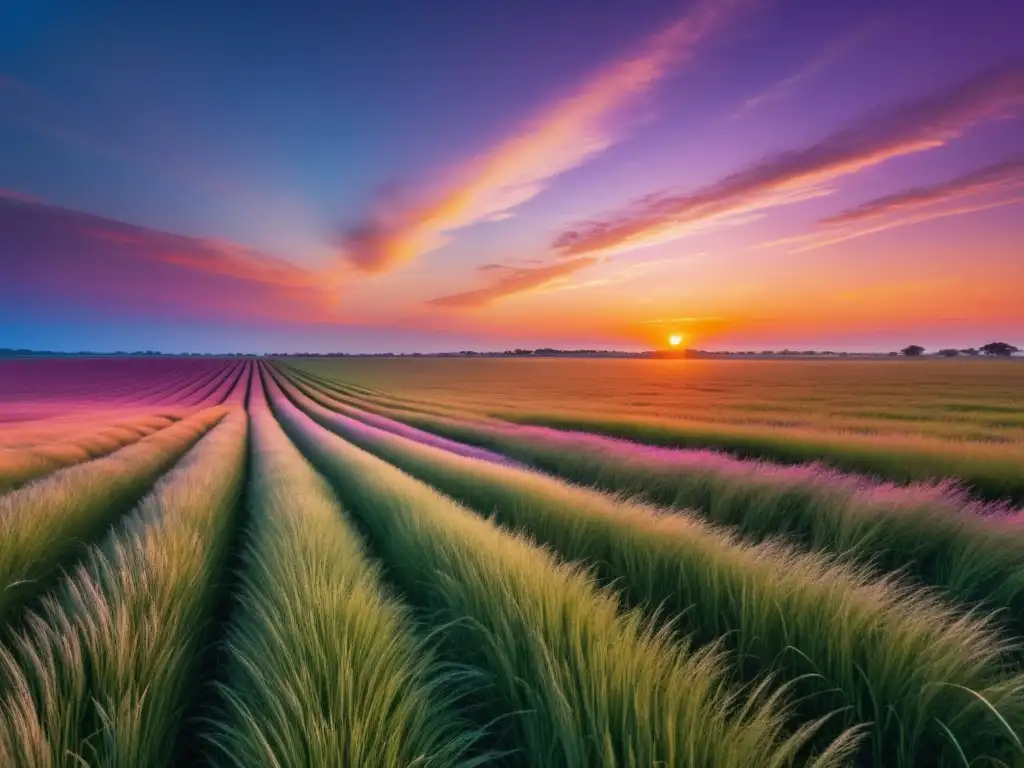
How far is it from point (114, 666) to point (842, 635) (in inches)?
128

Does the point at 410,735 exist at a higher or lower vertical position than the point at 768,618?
higher

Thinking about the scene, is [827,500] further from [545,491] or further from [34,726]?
[34,726]

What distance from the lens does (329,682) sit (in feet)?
5.86

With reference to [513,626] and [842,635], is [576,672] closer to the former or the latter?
[513,626]

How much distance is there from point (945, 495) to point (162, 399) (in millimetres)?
42843

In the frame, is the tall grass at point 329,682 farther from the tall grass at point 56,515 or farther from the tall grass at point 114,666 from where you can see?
the tall grass at point 56,515

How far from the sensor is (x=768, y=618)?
2654 mm

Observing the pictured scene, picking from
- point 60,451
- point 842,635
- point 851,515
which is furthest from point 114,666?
point 60,451

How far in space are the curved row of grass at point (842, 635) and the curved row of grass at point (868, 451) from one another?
17.7 ft

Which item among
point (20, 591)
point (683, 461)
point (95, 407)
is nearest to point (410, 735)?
point (20, 591)

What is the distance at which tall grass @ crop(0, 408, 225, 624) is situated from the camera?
12.6 feet

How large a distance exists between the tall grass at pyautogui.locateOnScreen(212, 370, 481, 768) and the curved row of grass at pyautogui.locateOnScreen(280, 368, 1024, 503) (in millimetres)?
8530

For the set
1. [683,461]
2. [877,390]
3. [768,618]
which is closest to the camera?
[768,618]

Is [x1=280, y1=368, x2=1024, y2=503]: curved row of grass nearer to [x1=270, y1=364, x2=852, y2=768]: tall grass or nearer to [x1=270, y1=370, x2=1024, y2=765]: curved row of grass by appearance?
[x1=270, y1=370, x2=1024, y2=765]: curved row of grass
